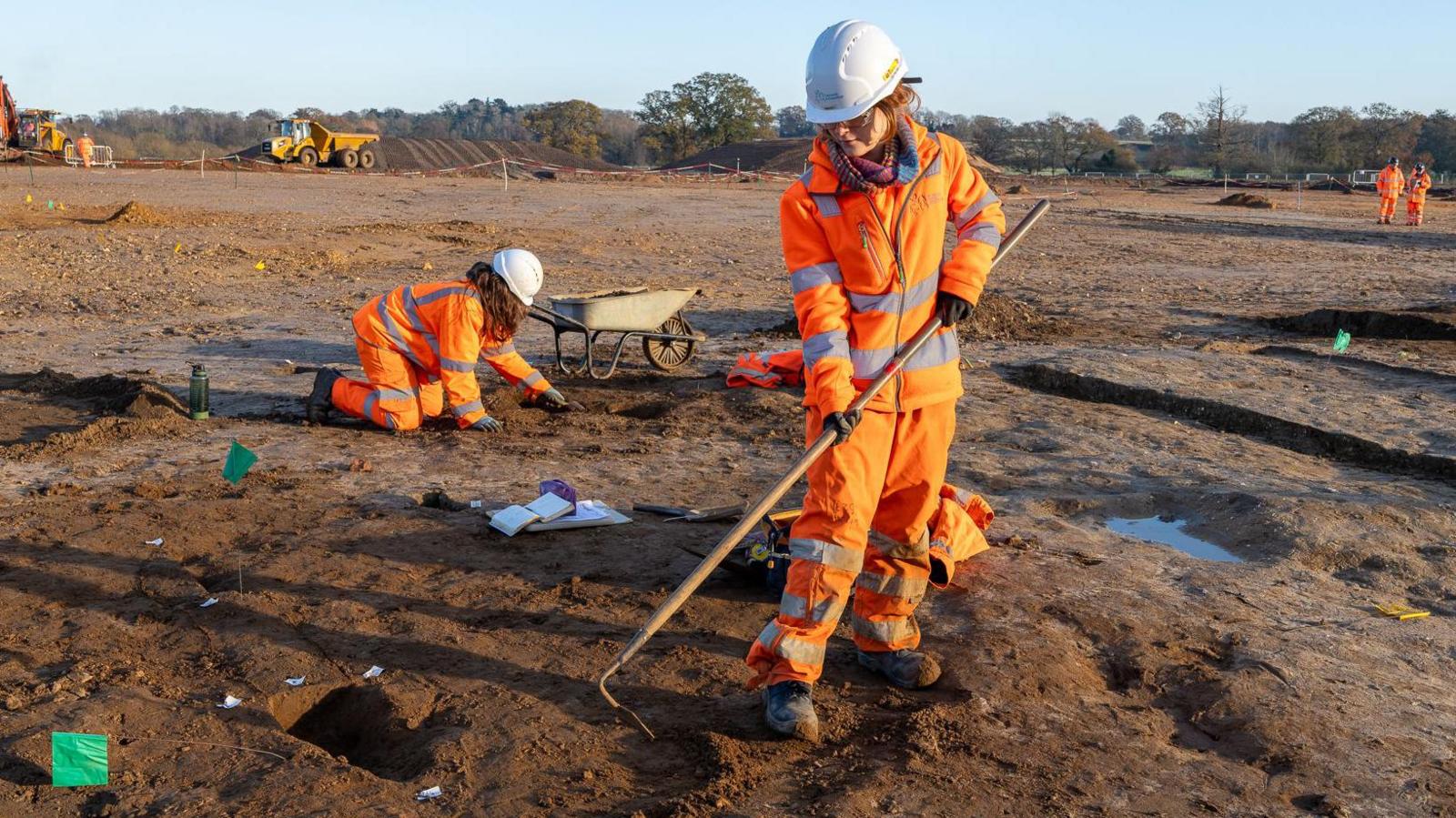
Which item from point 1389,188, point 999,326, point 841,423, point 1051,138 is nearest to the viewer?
point 841,423

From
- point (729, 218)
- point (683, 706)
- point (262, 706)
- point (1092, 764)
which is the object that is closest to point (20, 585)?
point (262, 706)

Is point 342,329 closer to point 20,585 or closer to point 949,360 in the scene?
point 20,585

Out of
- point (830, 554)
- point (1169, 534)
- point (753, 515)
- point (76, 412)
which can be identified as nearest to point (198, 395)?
point (76, 412)

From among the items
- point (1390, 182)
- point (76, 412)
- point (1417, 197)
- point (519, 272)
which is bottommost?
point (76, 412)

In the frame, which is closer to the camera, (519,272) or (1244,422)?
(519,272)

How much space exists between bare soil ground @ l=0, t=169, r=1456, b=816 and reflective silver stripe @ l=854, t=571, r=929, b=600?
32 cm

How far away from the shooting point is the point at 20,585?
16.3 feet

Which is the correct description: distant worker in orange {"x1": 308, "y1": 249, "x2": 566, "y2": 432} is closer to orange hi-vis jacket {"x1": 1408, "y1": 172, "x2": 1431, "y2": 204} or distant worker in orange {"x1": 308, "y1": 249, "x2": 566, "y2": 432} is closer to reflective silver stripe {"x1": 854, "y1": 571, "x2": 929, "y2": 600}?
reflective silver stripe {"x1": 854, "y1": 571, "x2": 929, "y2": 600}

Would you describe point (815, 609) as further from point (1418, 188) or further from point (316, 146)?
point (316, 146)

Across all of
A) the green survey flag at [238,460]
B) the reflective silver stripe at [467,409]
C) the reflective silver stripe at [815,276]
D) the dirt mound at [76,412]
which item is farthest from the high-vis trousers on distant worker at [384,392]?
the reflective silver stripe at [815,276]

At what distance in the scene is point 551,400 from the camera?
8188mm

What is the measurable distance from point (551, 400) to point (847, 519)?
4.66 metres

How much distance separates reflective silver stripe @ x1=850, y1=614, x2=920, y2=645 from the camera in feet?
13.7

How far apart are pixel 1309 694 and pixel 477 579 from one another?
122 inches
